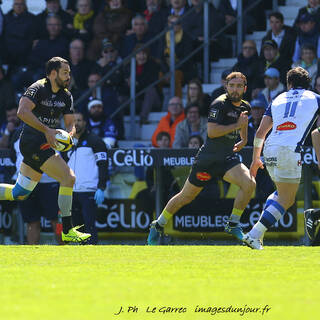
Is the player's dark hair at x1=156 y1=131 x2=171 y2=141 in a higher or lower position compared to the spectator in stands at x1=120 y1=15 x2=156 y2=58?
lower

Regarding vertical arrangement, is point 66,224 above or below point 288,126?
below

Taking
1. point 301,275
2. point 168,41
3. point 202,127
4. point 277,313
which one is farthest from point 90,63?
point 277,313

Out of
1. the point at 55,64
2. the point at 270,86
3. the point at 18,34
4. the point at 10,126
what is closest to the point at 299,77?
the point at 55,64

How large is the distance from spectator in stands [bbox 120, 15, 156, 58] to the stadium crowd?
0.02m

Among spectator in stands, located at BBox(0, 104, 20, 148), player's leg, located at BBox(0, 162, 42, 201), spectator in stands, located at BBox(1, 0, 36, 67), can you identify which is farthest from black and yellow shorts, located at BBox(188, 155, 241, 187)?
spectator in stands, located at BBox(1, 0, 36, 67)

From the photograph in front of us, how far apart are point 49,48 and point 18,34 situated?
0.91m

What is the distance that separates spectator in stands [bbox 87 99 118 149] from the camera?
16.3 m

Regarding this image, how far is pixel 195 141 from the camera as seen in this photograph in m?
15.2

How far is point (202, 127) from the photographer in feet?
51.6

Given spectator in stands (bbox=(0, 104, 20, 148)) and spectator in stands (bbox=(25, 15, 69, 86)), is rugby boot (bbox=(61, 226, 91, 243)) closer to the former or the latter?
spectator in stands (bbox=(0, 104, 20, 148))

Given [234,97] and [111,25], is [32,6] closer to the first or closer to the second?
[111,25]

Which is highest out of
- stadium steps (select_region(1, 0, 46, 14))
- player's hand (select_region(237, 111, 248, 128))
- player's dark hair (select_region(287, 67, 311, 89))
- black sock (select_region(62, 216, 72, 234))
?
stadium steps (select_region(1, 0, 46, 14))

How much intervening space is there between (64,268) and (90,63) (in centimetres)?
980

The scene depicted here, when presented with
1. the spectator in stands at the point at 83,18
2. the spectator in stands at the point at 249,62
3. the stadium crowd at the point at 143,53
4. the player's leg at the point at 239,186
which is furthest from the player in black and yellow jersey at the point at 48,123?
the spectator in stands at the point at 83,18
